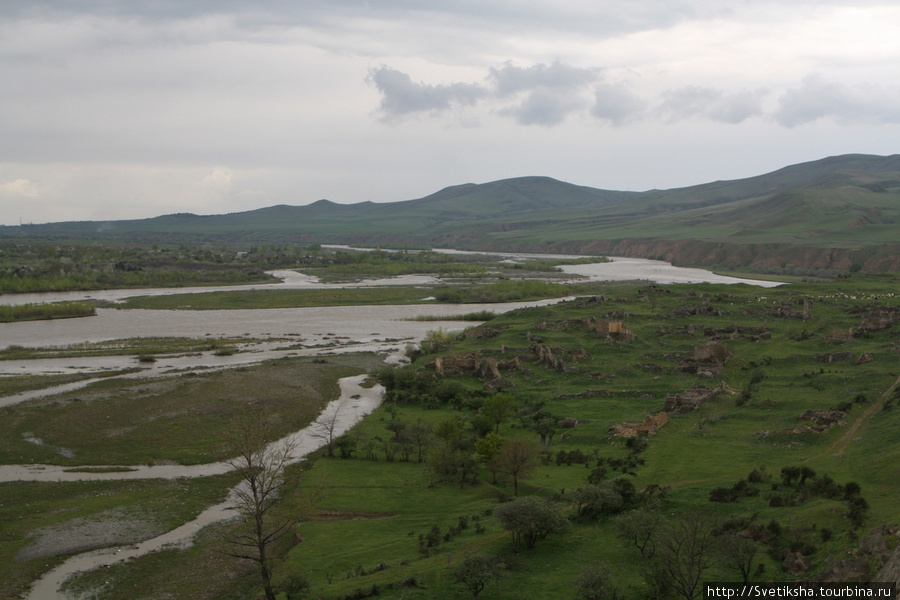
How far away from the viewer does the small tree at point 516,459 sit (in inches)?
1218

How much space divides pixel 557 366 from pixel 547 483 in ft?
79.2

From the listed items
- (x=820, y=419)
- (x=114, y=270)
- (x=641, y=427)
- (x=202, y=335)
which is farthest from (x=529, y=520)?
(x=114, y=270)

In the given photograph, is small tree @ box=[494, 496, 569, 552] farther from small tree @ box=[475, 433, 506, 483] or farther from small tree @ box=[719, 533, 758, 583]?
small tree @ box=[475, 433, 506, 483]

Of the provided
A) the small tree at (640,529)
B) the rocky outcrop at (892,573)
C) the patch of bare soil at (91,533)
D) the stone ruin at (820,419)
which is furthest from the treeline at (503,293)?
the rocky outcrop at (892,573)

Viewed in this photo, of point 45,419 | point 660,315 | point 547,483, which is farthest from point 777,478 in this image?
point 660,315

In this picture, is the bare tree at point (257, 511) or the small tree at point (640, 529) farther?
the small tree at point (640, 529)

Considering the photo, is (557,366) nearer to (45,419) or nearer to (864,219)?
(45,419)

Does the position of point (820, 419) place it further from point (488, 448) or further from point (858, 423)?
point (488, 448)

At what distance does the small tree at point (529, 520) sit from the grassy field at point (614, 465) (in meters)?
0.42

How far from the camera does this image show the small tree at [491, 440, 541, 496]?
30938 mm

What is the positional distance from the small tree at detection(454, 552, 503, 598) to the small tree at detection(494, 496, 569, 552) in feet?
8.27

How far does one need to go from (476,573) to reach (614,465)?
13.6 meters

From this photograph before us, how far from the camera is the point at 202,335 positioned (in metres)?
81.1

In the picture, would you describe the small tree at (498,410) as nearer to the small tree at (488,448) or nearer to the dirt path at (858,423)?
the small tree at (488,448)
